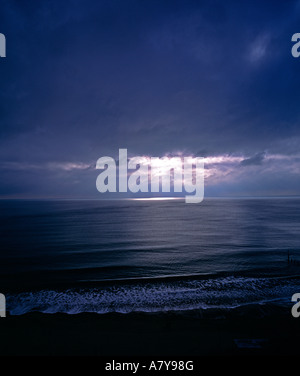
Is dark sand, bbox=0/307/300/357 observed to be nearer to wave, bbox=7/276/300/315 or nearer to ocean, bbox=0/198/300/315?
wave, bbox=7/276/300/315

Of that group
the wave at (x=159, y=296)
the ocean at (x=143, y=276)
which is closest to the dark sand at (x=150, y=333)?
the wave at (x=159, y=296)

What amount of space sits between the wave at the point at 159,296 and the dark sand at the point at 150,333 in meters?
1.18

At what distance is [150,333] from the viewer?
13.1 metres

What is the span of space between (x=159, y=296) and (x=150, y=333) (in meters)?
5.64

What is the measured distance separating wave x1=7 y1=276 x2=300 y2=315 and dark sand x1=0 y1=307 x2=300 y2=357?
3.88 feet

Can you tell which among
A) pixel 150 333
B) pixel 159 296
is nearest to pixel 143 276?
pixel 159 296

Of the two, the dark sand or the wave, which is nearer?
the dark sand

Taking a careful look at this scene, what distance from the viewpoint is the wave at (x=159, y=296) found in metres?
16.6

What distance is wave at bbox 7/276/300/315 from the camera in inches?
653

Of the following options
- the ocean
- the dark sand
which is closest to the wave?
the ocean

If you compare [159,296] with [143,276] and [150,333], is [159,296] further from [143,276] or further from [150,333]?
[150,333]
